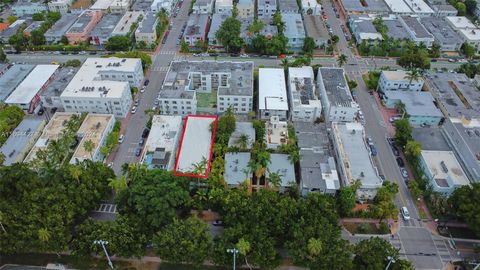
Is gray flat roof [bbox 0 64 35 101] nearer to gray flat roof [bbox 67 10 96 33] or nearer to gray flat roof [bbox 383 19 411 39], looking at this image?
gray flat roof [bbox 67 10 96 33]

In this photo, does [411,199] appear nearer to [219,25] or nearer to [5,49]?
[219,25]

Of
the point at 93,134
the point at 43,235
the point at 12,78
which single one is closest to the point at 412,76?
the point at 93,134

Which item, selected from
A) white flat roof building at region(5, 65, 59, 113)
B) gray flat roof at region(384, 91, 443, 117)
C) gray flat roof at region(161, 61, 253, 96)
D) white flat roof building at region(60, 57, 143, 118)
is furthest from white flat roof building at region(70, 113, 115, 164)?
gray flat roof at region(384, 91, 443, 117)

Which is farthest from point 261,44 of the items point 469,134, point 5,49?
point 5,49

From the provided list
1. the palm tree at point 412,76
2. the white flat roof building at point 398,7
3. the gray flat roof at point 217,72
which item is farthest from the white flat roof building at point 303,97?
Result: the white flat roof building at point 398,7

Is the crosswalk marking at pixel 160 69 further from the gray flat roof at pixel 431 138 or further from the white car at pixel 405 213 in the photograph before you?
the white car at pixel 405 213

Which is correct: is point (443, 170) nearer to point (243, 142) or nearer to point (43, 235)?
point (243, 142)
